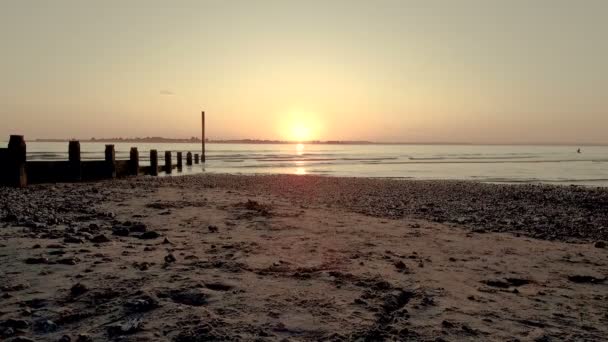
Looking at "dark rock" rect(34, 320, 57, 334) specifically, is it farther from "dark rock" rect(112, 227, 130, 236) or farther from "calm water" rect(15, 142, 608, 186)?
"calm water" rect(15, 142, 608, 186)

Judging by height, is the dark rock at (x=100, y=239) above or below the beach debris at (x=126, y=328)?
above

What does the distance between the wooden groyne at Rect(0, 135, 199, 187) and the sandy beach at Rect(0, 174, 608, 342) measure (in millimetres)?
5478

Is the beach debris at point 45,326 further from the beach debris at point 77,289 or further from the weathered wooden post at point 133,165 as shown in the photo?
the weathered wooden post at point 133,165

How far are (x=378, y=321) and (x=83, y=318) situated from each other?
7.39 ft

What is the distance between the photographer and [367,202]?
43.1 feet

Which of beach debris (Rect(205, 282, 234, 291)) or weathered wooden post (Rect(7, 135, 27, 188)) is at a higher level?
weathered wooden post (Rect(7, 135, 27, 188))

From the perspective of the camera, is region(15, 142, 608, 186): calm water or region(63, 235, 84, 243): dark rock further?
region(15, 142, 608, 186): calm water

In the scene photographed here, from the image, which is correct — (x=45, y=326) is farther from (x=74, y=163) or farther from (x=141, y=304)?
(x=74, y=163)

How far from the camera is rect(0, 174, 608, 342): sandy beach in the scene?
11.5ft

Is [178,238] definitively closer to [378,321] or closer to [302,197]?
[378,321]

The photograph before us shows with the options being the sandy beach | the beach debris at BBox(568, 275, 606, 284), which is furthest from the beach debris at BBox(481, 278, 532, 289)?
the beach debris at BBox(568, 275, 606, 284)

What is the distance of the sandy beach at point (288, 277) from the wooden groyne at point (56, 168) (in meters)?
5.48

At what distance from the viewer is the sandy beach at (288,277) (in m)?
3.51

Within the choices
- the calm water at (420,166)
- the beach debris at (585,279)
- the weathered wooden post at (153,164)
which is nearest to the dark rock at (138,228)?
the beach debris at (585,279)
